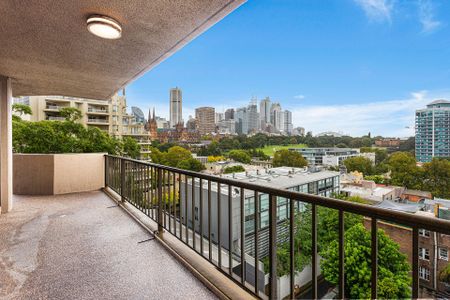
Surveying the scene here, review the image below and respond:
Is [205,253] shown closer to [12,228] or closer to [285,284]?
[285,284]

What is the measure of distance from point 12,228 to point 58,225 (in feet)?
1.74

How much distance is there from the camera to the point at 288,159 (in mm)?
16812

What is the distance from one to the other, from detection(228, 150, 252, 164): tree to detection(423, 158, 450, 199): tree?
8.74m

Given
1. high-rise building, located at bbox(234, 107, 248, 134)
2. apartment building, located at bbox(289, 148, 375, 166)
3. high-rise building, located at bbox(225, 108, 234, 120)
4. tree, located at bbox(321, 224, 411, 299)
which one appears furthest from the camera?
high-rise building, located at bbox(225, 108, 234, 120)

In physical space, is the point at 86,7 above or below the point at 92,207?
above

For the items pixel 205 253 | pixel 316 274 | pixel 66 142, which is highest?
pixel 66 142

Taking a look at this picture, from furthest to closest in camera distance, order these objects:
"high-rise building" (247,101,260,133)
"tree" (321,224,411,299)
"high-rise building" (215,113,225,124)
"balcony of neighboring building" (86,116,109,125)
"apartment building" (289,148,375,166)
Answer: "balcony of neighboring building" (86,116,109,125)
"high-rise building" (215,113,225,124)
"high-rise building" (247,101,260,133)
"apartment building" (289,148,375,166)
"tree" (321,224,411,299)

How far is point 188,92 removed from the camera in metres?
41.5

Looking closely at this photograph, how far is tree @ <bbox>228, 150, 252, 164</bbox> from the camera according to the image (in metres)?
14.3

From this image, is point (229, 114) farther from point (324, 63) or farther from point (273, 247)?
point (273, 247)

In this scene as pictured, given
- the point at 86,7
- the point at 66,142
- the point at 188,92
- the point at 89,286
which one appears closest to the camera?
the point at 89,286

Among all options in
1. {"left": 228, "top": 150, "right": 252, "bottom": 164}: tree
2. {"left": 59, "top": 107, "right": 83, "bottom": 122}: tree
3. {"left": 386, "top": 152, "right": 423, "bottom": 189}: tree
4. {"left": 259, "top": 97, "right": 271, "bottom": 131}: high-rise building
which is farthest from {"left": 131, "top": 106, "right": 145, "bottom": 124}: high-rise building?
{"left": 386, "top": 152, "right": 423, "bottom": 189}: tree

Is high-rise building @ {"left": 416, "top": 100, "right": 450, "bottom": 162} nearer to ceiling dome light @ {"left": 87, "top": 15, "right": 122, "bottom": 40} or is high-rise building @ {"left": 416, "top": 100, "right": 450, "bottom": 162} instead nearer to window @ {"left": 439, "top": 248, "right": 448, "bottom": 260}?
window @ {"left": 439, "top": 248, "right": 448, "bottom": 260}

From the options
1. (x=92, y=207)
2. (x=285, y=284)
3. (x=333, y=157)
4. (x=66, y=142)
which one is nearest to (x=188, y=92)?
(x=333, y=157)
